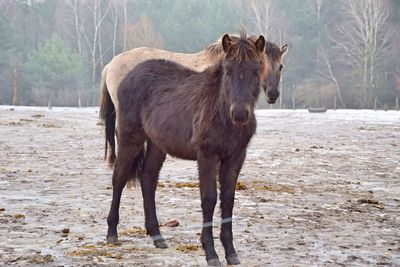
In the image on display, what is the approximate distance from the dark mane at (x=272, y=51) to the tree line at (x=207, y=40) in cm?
2753

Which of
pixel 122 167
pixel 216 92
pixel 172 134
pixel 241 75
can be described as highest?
pixel 241 75

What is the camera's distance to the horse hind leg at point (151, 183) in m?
5.15

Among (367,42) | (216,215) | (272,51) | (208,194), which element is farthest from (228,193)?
(367,42)

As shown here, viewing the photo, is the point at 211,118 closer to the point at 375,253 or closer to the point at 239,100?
the point at 239,100

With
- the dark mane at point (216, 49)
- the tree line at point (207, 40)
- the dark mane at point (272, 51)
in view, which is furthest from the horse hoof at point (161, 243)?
the tree line at point (207, 40)

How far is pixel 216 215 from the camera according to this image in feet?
19.9

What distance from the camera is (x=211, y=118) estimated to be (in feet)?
14.3

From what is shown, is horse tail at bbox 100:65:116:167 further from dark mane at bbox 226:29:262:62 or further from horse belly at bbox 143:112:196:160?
dark mane at bbox 226:29:262:62

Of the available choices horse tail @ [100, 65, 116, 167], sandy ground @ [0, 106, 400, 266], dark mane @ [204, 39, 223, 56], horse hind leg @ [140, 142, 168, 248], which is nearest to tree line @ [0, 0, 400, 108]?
sandy ground @ [0, 106, 400, 266]

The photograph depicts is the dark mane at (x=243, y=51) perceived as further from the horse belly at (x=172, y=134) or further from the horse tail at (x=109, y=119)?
the horse tail at (x=109, y=119)

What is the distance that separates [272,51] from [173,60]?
242 centimetres

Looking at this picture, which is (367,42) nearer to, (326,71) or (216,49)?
(326,71)

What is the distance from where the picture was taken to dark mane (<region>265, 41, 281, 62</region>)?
9.58 meters

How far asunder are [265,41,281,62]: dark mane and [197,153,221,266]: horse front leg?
5.53m
